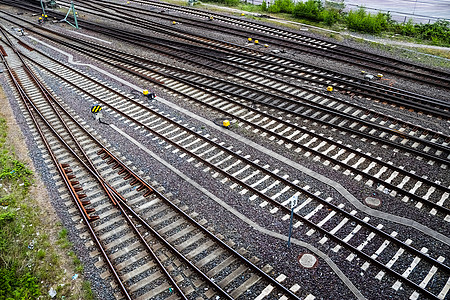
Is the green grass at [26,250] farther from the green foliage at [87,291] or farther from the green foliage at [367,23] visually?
the green foliage at [367,23]

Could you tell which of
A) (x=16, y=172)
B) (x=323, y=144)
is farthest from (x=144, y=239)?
(x=323, y=144)

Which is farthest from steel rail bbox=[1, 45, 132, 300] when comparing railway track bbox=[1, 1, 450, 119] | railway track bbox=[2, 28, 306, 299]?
railway track bbox=[1, 1, 450, 119]

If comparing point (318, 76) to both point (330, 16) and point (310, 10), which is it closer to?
point (330, 16)

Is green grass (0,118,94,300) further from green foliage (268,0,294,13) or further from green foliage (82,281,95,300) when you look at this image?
green foliage (268,0,294,13)

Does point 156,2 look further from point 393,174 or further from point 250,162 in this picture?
point 393,174

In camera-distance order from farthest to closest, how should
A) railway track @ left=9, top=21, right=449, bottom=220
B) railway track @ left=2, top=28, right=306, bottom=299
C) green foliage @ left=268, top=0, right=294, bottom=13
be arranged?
green foliage @ left=268, top=0, right=294, bottom=13, railway track @ left=9, top=21, right=449, bottom=220, railway track @ left=2, top=28, right=306, bottom=299

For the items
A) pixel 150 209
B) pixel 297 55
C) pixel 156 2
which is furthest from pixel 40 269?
pixel 156 2

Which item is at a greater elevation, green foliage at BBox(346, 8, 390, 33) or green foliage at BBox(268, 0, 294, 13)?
green foliage at BBox(268, 0, 294, 13)
